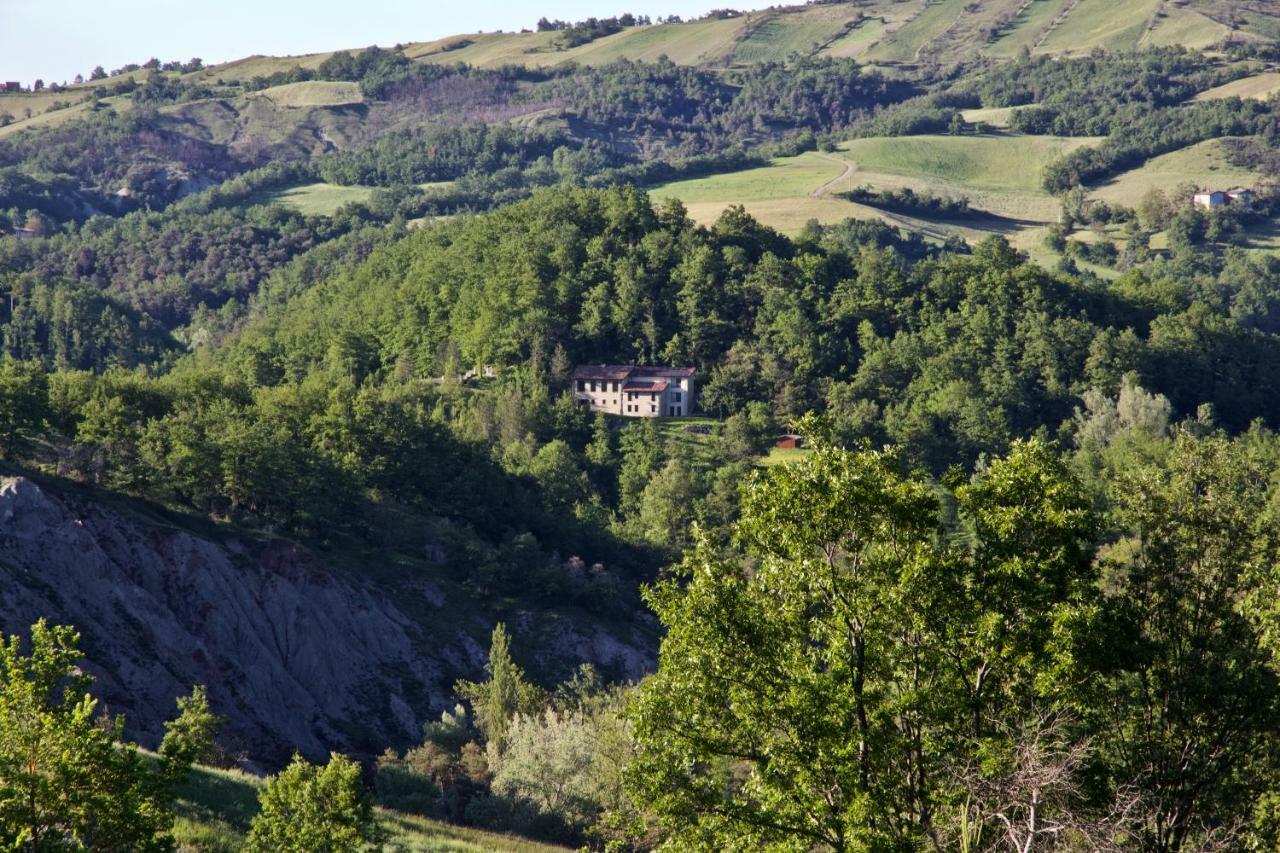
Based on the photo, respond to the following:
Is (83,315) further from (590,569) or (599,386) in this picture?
(590,569)

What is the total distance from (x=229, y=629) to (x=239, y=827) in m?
30.1

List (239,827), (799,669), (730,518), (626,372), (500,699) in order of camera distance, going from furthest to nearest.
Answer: (626,372)
(730,518)
(500,699)
(239,827)
(799,669)

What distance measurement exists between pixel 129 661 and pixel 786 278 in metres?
88.9

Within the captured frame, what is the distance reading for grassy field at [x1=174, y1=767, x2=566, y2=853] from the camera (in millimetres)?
34625

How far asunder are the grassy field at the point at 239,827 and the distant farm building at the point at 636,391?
256 ft

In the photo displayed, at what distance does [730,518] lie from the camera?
104 m

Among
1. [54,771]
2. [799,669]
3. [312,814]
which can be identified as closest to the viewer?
[54,771]

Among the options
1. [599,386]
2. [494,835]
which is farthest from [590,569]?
[494,835]

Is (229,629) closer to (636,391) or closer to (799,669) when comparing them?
(799,669)

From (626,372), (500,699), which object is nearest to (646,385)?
(626,372)

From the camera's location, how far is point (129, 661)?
194ft

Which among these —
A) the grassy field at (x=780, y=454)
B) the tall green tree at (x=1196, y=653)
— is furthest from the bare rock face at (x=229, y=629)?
the grassy field at (x=780, y=454)

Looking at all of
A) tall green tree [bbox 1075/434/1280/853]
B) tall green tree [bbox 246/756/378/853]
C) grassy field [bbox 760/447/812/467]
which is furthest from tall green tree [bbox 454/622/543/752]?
grassy field [bbox 760/447/812/467]

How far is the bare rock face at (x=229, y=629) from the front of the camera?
5888 cm
